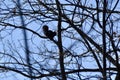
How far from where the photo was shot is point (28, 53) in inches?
195

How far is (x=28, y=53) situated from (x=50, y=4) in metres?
0.77

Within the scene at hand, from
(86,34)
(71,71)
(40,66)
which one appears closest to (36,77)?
(40,66)

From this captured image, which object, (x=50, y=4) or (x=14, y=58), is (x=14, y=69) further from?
(x=50, y=4)

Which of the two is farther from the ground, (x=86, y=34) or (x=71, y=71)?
(x=86, y=34)

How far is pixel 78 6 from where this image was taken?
186 inches

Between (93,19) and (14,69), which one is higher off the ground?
(93,19)

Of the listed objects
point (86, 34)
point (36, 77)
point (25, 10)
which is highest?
point (25, 10)

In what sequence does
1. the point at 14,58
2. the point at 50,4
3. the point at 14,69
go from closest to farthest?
1. the point at 14,69
2. the point at 14,58
3. the point at 50,4

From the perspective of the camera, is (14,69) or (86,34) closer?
(14,69)

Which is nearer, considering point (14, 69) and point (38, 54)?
point (14, 69)

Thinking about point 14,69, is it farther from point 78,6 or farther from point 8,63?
point 78,6

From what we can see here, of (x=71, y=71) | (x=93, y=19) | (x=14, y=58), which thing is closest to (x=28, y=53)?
(x=14, y=58)

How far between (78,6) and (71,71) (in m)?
0.81

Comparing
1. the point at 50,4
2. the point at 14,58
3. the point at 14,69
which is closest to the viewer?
the point at 14,69
